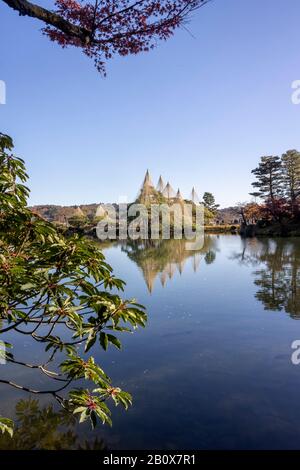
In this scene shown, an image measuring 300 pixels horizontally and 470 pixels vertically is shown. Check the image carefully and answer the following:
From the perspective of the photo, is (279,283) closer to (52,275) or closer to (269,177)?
(52,275)

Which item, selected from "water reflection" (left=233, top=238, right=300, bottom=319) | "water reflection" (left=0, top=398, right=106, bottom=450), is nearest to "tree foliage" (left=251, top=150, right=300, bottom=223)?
"water reflection" (left=233, top=238, right=300, bottom=319)

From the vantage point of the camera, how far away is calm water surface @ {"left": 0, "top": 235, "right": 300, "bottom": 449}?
9.97 ft

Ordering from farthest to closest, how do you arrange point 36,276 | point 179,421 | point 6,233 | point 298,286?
point 298,286, point 179,421, point 6,233, point 36,276

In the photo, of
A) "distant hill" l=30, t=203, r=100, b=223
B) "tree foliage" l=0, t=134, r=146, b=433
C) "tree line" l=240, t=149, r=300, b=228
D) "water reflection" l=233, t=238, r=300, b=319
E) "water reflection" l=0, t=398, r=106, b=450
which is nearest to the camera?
"tree foliage" l=0, t=134, r=146, b=433

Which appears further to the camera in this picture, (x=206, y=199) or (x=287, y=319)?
(x=206, y=199)

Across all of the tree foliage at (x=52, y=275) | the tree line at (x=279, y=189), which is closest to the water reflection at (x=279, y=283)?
the tree foliage at (x=52, y=275)

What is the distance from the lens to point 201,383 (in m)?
4.05

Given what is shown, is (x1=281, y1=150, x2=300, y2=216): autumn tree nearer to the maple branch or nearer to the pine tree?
the pine tree

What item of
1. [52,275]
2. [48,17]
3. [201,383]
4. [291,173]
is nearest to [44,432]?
[201,383]

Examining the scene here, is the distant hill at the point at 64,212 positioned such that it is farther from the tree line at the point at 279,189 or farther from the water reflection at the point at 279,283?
the water reflection at the point at 279,283

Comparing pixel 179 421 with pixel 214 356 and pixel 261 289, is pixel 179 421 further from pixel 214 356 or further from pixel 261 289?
pixel 261 289

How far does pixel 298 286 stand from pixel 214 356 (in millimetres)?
5129

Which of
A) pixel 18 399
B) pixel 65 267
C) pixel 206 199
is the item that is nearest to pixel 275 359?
pixel 18 399
